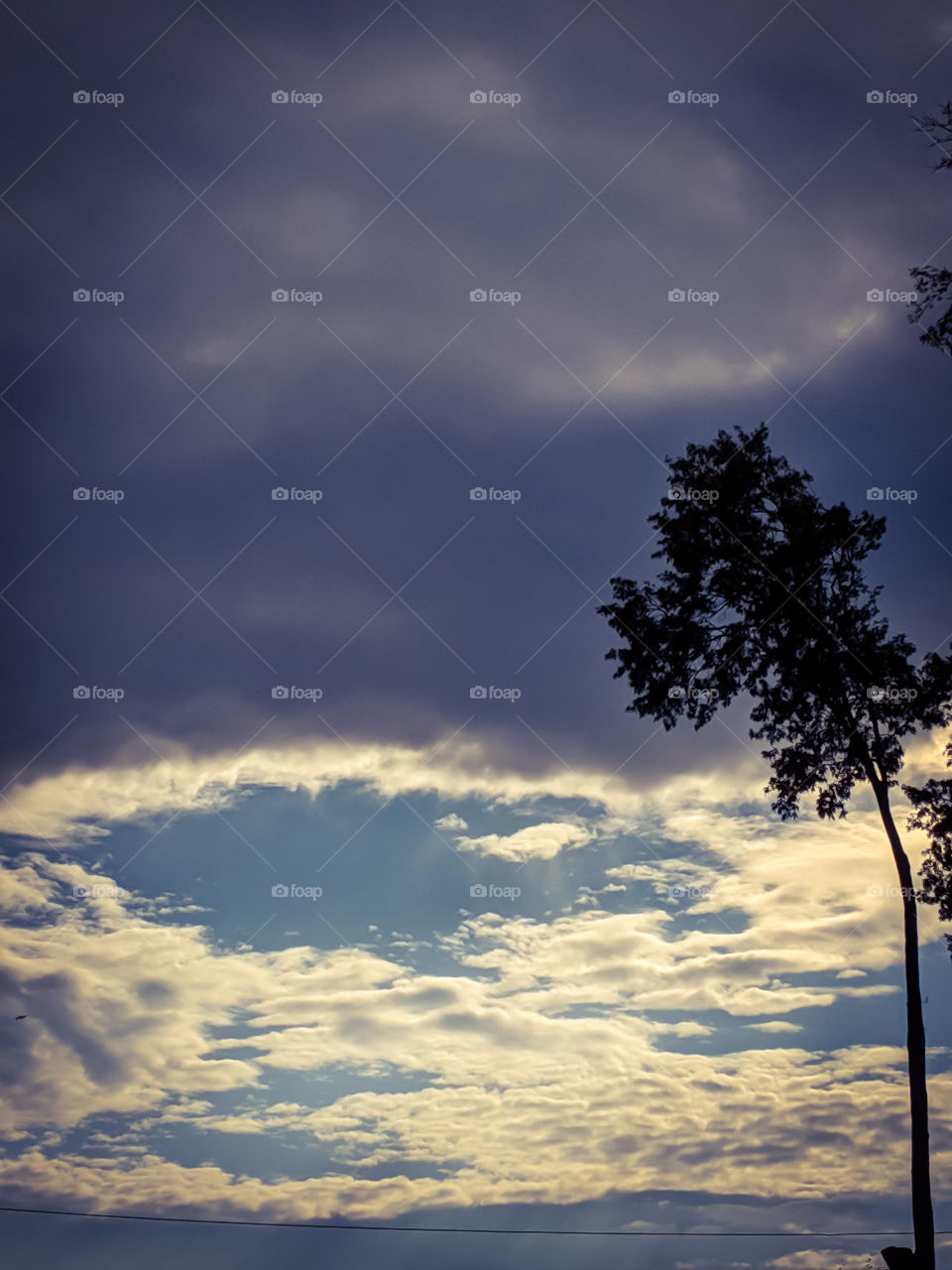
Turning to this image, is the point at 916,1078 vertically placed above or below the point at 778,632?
below

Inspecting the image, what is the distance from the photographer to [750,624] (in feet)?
82.9

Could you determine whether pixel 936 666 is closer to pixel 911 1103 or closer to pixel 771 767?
pixel 771 767

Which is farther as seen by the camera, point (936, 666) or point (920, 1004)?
point (936, 666)

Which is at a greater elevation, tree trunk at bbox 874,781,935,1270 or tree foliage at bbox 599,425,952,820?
tree foliage at bbox 599,425,952,820

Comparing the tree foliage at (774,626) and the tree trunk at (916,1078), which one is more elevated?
the tree foliage at (774,626)

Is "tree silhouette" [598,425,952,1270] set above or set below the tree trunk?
above

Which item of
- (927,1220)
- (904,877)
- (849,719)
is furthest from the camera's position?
(849,719)

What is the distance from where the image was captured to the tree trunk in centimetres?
1972

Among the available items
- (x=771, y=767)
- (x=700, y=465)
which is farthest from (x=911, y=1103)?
(x=700, y=465)

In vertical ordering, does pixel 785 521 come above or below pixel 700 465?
below

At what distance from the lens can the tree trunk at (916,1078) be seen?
64.7ft

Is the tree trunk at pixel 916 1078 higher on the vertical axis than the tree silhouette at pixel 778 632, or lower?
lower

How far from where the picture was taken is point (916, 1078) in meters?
20.6

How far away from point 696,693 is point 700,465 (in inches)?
217
